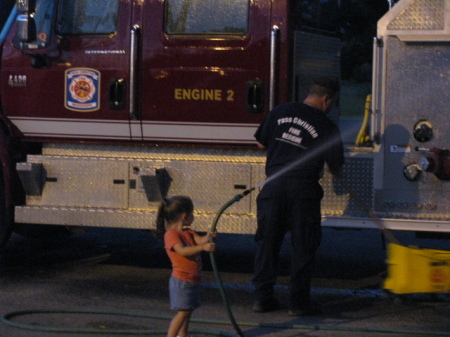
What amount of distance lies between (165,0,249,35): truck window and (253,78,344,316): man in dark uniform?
1086 millimetres

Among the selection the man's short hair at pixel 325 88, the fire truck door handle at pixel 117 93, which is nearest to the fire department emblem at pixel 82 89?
the fire truck door handle at pixel 117 93

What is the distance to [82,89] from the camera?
7.04 m

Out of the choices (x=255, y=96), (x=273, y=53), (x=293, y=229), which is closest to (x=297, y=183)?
(x=293, y=229)

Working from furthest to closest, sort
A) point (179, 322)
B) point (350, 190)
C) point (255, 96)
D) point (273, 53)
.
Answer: point (255, 96)
point (273, 53)
point (350, 190)
point (179, 322)

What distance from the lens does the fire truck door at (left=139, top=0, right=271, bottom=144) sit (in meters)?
6.66

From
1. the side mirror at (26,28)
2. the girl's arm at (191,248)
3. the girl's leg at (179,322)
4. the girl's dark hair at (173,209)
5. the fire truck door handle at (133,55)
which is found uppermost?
the side mirror at (26,28)

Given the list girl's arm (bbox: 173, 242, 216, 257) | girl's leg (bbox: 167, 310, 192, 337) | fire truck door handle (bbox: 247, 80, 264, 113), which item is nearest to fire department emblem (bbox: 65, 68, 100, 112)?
fire truck door handle (bbox: 247, 80, 264, 113)

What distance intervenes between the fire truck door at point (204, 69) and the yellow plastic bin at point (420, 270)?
164cm

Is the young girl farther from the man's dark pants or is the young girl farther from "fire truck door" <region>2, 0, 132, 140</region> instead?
"fire truck door" <region>2, 0, 132, 140</region>

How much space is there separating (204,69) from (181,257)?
2.32 m

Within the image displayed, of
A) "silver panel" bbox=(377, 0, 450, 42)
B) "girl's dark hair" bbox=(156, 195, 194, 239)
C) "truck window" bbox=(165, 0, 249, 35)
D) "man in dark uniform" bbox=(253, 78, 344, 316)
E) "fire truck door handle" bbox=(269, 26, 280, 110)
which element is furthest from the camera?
"truck window" bbox=(165, 0, 249, 35)

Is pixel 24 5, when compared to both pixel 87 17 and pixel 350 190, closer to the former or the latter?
pixel 87 17

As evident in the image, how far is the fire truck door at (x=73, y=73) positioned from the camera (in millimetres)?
6957

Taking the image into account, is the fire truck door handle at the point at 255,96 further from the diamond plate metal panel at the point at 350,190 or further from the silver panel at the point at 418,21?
the silver panel at the point at 418,21
